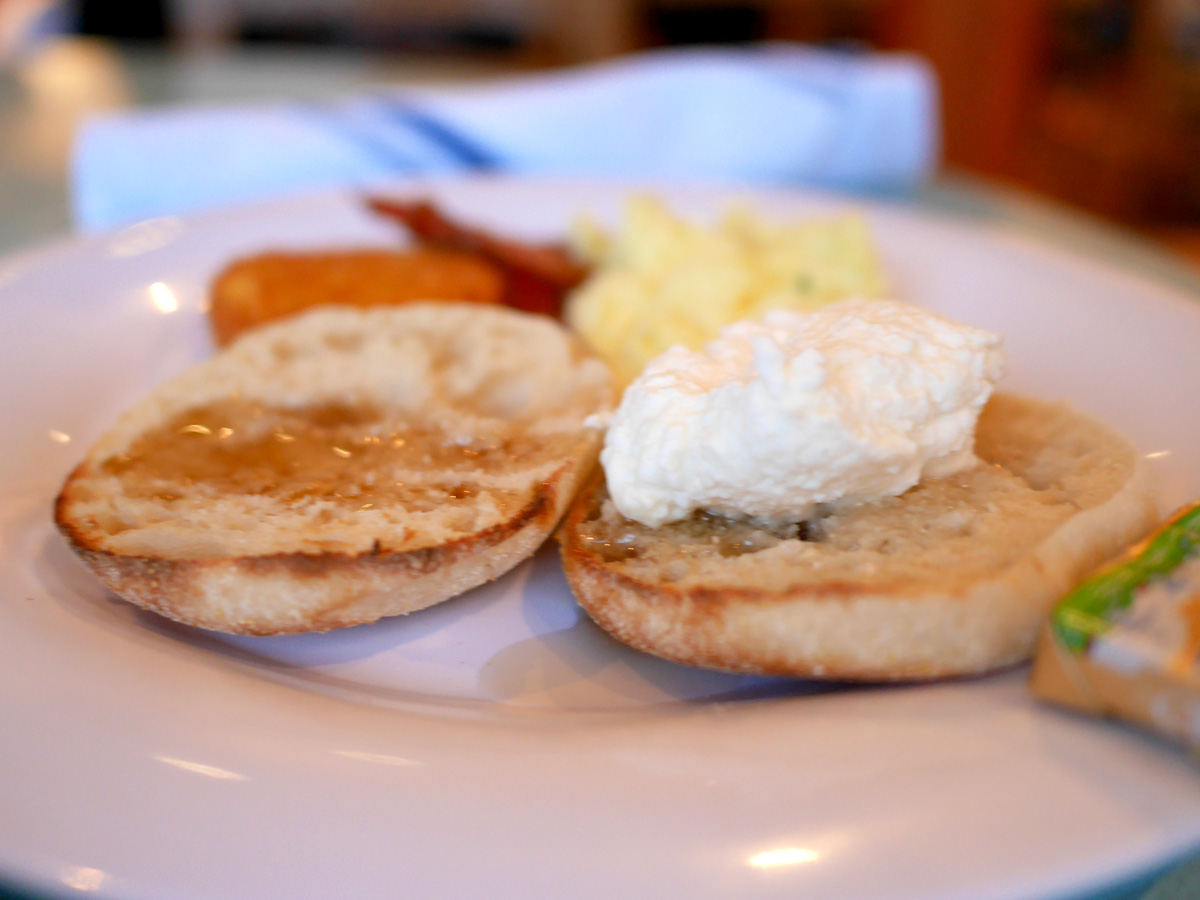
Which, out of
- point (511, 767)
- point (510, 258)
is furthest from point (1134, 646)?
point (510, 258)

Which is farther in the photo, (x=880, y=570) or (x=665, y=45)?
(x=665, y=45)

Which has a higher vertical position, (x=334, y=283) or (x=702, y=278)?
(x=702, y=278)

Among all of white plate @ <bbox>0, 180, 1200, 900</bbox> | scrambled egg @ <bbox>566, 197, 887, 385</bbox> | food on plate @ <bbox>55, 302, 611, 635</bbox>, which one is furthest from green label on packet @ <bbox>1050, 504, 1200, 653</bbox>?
scrambled egg @ <bbox>566, 197, 887, 385</bbox>

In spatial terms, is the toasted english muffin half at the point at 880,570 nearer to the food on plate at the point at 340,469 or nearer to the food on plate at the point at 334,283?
the food on plate at the point at 340,469

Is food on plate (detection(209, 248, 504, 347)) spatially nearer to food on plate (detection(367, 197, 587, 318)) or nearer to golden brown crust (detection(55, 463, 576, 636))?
food on plate (detection(367, 197, 587, 318))

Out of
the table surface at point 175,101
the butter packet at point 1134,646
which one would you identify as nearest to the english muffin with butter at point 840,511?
the butter packet at point 1134,646

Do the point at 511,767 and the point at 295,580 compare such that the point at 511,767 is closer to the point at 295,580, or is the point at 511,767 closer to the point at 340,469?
the point at 295,580
